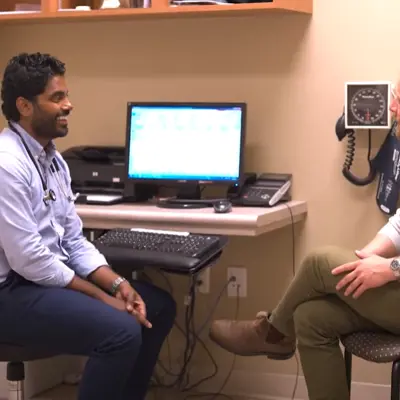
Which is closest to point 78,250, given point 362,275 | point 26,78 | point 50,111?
point 50,111

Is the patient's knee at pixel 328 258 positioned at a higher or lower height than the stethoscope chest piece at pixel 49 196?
lower

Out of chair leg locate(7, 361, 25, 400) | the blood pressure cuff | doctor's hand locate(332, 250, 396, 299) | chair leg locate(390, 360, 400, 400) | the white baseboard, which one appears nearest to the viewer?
chair leg locate(390, 360, 400, 400)

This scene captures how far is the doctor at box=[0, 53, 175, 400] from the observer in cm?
236

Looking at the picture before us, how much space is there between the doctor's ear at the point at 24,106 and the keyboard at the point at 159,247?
1.68 feet

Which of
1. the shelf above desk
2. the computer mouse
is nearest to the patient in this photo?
the shelf above desk

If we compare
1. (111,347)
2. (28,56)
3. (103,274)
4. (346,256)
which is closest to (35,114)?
(28,56)

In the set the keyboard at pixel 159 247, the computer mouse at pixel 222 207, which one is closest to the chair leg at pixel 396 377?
the keyboard at pixel 159 247

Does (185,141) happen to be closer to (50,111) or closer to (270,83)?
(270,83)

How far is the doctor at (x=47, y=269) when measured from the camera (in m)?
2.36

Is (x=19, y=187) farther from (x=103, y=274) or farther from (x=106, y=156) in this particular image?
(x=106, y=156)

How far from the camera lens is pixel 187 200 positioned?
3133 mm

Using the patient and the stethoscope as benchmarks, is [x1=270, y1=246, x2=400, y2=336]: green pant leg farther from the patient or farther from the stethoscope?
the stethoscope

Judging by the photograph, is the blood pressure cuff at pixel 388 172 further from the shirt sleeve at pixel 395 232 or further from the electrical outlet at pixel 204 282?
the electrical outlet at pixel 204 282

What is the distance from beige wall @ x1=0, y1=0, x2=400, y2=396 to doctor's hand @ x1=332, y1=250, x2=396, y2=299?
744 millimetres
